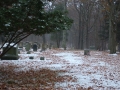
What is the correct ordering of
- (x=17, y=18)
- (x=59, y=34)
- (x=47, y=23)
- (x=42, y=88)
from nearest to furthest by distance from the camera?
(x=42, y=88)
(x=17, y=18)
(x=47, y=23)
(x=59, y=34)

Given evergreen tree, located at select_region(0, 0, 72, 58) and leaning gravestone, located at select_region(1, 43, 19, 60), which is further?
leaning gravestone, located at select_region(1, 43, 19, 60)

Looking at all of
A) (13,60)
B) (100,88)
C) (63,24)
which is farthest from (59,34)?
(100,88)

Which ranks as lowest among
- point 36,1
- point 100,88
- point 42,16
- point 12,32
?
point 100,88

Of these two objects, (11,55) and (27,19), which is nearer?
(27,19)

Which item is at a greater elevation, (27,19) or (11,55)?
(27,19)

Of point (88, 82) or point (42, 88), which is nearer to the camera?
point (42, 88)

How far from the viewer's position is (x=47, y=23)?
9.02 m

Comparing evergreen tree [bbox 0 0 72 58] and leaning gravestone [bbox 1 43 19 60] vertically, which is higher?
evergreen tree [bbox 0 0 72 58]

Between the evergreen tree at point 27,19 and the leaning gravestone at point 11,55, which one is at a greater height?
the evergreen tree at point 27,19

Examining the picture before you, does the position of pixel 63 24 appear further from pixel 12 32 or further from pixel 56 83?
pixel 56 83

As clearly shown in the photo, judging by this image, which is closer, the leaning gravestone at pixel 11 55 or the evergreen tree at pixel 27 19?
the evergreen tree at pixel 27 19

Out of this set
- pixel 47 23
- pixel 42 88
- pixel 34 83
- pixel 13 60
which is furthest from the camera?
pixel 13 60

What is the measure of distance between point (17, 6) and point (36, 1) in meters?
0.80

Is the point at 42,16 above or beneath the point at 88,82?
above
